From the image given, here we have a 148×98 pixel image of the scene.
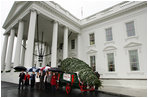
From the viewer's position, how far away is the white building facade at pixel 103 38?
11587 millimetres

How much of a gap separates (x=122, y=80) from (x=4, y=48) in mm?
18989

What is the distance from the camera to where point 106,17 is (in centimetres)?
1541

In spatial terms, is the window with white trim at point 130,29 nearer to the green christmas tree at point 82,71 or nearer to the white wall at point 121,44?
the white wall at point 121,44

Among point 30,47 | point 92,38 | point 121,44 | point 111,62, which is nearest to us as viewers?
point 30,47

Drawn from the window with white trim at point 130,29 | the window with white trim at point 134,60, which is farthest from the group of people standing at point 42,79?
the window with white trim at point 130,29

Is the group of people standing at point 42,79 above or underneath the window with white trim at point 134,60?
underneath

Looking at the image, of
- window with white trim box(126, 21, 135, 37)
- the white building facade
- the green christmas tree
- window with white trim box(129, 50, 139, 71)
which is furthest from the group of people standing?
window with white trim box(126, 21, 135, 37)

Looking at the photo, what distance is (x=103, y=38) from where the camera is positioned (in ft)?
50.7

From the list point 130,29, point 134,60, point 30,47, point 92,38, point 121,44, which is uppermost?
point 130,29

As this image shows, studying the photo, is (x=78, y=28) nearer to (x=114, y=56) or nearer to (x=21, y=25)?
(x=114, y=56)

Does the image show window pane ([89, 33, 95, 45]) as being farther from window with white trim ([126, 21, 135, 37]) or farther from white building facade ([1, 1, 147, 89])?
window with white trim ([126, 21, 135, 37])

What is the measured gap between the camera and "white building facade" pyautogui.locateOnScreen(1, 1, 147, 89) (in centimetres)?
1159

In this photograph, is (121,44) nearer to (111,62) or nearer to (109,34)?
(109,34)

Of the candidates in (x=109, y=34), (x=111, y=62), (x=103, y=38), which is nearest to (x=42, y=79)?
(x=111, y=62)
